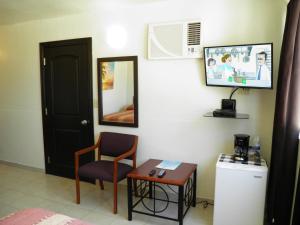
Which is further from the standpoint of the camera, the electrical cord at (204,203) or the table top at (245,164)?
the electrical cord at (204,203)

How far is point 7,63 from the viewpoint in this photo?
3.85 metres

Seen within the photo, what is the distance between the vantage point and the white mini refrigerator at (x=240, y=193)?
2092mm

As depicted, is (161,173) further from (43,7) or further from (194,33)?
(43,7)

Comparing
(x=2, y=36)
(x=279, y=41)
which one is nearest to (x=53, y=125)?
(x=2, y=36)

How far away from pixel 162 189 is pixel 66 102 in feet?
5.89

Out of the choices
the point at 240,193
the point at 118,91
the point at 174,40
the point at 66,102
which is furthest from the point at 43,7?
the point at 240,193

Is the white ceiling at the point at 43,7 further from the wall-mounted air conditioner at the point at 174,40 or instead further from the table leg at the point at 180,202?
the table leg at the point at 180,202

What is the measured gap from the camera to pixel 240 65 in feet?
7.47

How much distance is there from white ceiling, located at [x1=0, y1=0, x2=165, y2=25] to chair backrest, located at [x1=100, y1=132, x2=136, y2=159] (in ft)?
5.17

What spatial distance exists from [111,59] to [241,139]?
181 centimetres

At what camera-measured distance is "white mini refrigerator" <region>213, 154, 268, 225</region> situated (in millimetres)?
2092

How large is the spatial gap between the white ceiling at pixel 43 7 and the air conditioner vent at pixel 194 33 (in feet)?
1.89

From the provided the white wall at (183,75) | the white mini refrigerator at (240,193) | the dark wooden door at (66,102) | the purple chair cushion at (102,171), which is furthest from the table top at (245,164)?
the dark wooden door at (66,102)

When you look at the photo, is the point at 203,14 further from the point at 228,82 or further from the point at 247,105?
the point at 247,105
